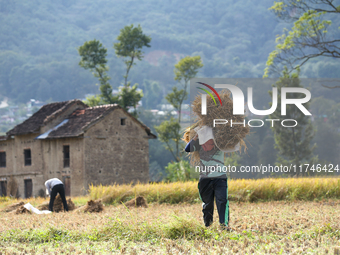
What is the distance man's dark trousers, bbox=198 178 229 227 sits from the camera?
6777 millimetres

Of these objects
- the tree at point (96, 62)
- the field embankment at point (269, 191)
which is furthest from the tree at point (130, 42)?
the field embankment at point (269, 191)

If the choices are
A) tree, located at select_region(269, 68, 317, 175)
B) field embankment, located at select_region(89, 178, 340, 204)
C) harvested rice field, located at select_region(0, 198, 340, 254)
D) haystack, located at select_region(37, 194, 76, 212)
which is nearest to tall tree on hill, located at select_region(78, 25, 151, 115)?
tree, located at select_region(269, 68, 317, 175)

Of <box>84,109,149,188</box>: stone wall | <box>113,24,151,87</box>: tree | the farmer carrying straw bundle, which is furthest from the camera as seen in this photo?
<box>113,24,151,87</box>: tree

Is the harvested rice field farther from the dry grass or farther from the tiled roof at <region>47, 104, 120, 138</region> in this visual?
the tiled roof at <region>47, 104, 120, 138</region>

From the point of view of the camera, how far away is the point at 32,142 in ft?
92.4

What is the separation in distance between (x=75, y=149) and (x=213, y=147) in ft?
65.6

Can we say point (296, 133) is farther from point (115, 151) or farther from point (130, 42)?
point (130, 42)

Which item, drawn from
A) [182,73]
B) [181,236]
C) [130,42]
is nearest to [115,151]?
[130,42]

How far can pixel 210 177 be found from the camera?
6977 mm

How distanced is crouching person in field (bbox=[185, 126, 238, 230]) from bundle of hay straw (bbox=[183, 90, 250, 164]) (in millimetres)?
197

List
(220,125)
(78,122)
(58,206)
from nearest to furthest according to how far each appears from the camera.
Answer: (220,125), (58,206), (78,122)

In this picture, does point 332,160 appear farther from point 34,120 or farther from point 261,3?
point 261,3

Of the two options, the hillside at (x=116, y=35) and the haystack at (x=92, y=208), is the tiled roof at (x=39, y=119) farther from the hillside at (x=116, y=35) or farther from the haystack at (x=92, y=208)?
the hillside at (x=116, y=35)

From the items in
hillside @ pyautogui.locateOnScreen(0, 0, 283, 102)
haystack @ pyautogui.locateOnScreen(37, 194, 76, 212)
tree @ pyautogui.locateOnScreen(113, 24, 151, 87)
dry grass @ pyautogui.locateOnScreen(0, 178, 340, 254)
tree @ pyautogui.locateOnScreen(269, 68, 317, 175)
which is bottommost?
haystack @ pyautogui.locateOnScreen(37, 194, 76, 212)
